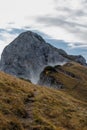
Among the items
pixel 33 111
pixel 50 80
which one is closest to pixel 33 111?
pixel 33 111

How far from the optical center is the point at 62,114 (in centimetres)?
3816

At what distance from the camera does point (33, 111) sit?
3647 centimetres

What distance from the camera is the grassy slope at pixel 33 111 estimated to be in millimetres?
32888

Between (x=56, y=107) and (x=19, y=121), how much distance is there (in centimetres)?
817

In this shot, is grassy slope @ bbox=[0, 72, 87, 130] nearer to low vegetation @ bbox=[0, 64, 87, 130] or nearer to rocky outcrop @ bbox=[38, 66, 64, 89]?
low vegetation @ bbox=[0, 64, 87, 130]

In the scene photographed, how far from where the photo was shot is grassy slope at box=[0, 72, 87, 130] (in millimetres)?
32888

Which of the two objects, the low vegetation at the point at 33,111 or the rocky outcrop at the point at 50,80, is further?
the rocky outcrop at the point at 50,80

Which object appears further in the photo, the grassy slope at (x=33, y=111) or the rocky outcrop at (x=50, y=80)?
the rocky outcrop at (x=50, y=80)

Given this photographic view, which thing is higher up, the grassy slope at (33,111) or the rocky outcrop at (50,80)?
the grassy slope at (33,111)

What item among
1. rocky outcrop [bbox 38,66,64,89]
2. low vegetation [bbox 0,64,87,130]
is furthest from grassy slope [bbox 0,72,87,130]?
rocky outcrop [bbox 38,66,64,89]

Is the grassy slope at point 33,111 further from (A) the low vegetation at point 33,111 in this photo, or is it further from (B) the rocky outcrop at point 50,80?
(B) the rocky outcrop at point 50,80

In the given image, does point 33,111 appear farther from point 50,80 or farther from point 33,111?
point 50,80

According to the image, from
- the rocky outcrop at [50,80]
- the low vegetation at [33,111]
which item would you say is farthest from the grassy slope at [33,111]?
the rocky outcrop at [50,80]

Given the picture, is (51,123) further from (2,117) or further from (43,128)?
(2,117)
